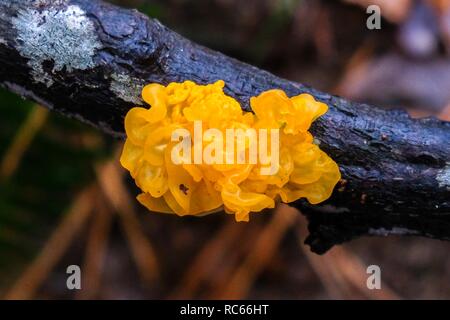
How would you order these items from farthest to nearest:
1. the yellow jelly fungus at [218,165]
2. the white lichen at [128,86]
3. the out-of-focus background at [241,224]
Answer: the out-of-focus background at [241,224] → the white lichen at [128,86] → the yellow jelly fungus at [218,165]

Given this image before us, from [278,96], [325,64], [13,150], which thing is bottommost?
[278,96]

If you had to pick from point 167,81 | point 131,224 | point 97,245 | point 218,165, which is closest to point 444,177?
point 218,165

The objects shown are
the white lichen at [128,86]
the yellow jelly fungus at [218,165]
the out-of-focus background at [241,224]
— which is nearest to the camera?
the yellow jelly fungus at [218,165]

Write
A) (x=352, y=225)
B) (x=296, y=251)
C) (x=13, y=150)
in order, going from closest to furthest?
1. (x=352, y=225)
2. (x=13, y=150)
3. (x=296, y=251)

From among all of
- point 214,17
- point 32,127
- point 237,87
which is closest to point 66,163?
point 32,127

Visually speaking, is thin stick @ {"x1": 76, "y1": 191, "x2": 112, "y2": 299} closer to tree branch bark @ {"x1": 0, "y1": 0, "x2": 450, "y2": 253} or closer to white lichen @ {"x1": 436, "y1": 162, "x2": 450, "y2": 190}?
tree branch bark @ {"x1": 0, "y1": 0, "x2": 450, "y2": 253}

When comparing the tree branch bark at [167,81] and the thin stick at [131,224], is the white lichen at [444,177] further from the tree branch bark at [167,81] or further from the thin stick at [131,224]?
the thin stick at [131,224]

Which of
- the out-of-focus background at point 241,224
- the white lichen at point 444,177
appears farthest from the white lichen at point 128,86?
the out-of-focus background at point 241,224

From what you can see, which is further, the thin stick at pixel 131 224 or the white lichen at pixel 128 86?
the thin stick at pixel 131 224
